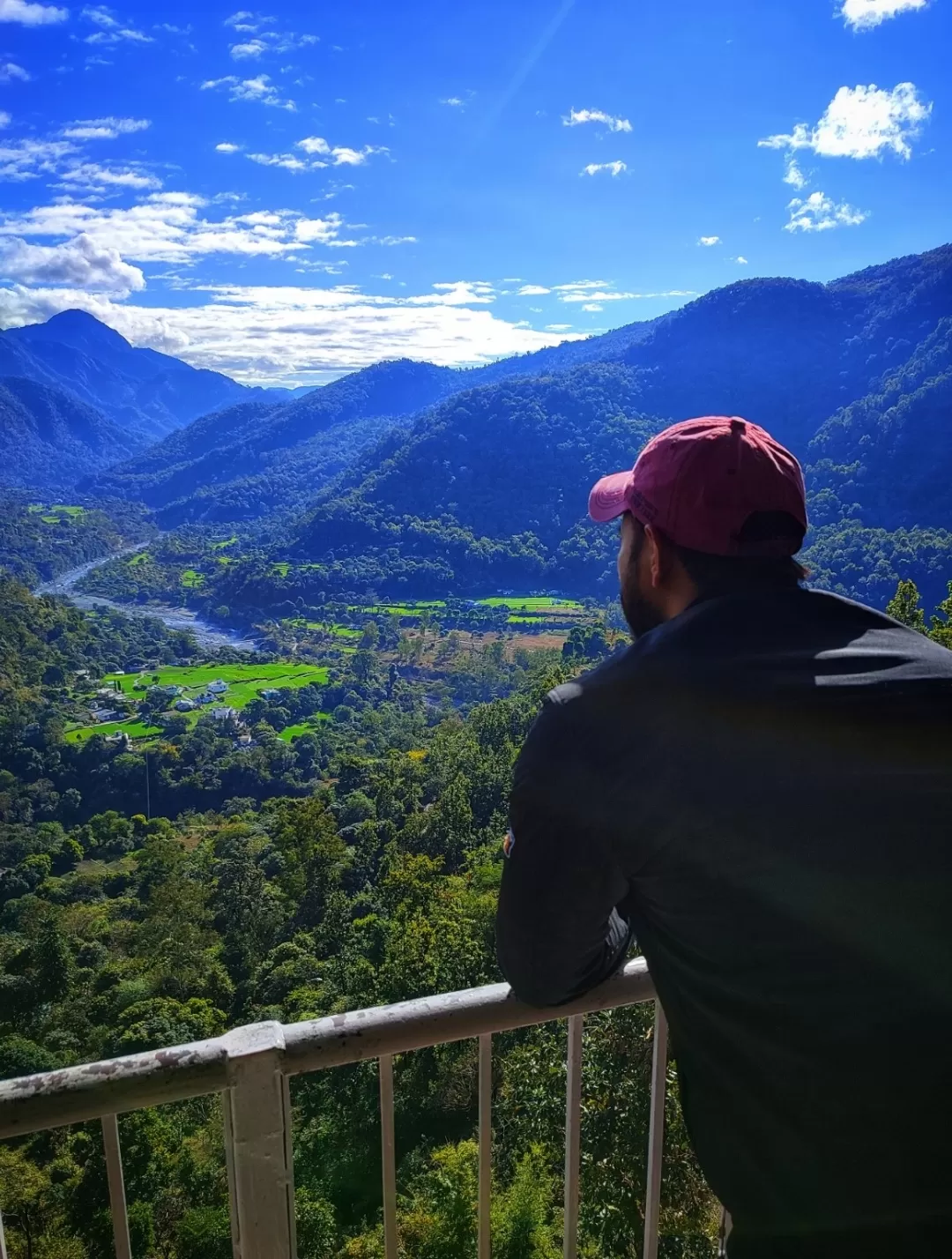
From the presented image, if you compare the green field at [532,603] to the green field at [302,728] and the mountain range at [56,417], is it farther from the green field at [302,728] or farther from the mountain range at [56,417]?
the mountain range at [56,417]

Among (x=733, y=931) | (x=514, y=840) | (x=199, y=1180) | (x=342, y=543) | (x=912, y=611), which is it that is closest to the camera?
(x=733, y=931)

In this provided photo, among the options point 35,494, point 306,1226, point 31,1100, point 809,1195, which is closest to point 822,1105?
point 809,1195

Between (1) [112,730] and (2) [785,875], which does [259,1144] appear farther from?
(1) [112,730]

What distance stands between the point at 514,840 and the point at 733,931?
8.8 inches

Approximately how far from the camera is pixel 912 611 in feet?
42.3

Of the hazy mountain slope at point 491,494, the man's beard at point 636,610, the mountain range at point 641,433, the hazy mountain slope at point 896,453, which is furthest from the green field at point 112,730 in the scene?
the man's beard at point 636,610

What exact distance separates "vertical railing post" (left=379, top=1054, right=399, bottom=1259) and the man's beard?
0.62m

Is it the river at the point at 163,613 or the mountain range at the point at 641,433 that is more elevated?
the mountain range at the point at 641,433

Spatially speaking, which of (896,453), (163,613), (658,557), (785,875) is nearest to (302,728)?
(163,613)

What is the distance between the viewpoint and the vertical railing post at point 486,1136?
1.06m

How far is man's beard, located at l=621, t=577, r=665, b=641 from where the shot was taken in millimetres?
906

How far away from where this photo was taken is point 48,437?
461ft

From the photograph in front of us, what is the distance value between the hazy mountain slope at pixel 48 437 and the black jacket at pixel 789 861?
135991mm

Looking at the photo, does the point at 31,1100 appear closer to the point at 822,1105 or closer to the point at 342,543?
the point at 822,1105
